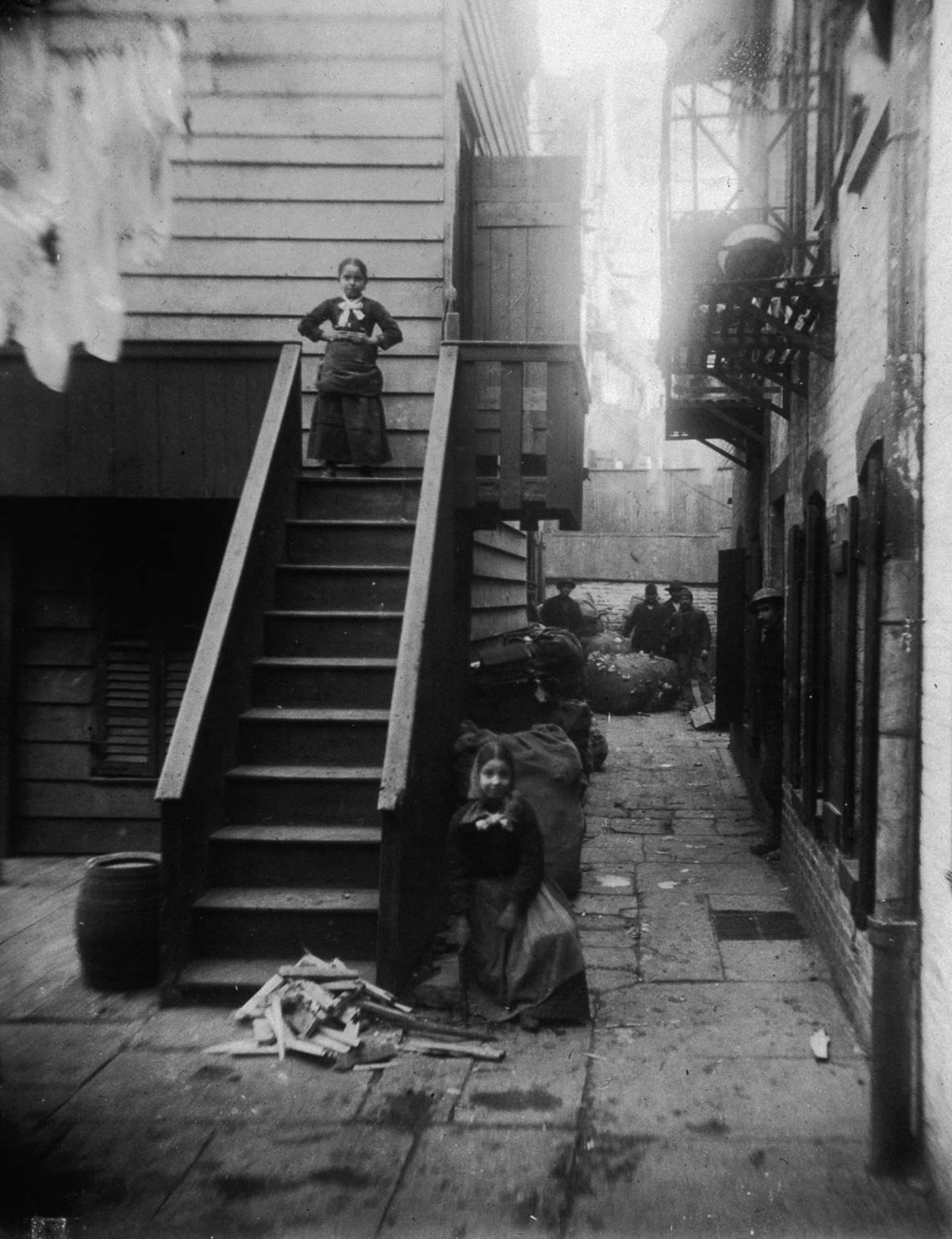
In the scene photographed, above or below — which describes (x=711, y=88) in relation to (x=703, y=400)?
above

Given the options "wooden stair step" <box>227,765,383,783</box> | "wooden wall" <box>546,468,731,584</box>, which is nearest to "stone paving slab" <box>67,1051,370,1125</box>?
"wooden stair step" <box>227,765,383,783</box>

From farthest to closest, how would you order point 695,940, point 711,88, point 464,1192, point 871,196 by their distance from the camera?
point 711,88, point 695,940, point 871,196, point 464,1192

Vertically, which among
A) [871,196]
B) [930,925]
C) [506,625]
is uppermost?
[871,196]

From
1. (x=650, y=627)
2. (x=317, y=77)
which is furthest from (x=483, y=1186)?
(x=650, y=627)

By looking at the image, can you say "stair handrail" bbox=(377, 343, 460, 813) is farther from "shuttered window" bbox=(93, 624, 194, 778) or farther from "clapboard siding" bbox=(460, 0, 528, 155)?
"clapboard siding" bbox=(460, 0, 528, 155)

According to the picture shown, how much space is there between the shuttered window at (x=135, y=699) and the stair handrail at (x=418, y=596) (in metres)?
3.07

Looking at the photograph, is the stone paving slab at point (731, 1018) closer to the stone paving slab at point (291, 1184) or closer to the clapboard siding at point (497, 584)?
the stone paving slab at point (291, 1184)

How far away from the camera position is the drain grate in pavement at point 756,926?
616 centimetres

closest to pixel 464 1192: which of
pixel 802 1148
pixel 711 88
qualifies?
pixel 802 1148

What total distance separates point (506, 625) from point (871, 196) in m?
7.32

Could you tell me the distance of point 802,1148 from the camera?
3.68 metres

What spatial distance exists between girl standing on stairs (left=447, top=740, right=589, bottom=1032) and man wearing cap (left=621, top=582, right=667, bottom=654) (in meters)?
13.1

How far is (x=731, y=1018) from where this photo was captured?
493 cm

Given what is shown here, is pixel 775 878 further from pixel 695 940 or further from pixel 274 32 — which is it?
pixel 274 32
